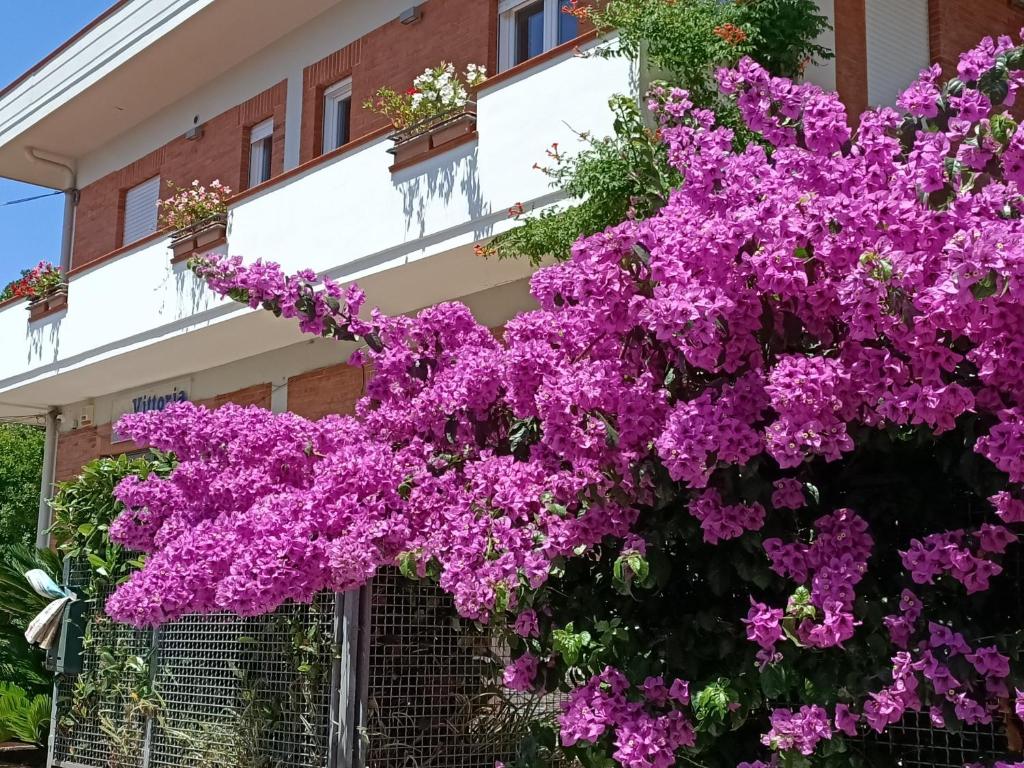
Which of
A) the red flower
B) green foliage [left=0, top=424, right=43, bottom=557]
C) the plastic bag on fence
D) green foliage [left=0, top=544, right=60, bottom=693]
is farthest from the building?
the plastic bag on fence

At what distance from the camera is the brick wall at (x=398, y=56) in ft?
38.2

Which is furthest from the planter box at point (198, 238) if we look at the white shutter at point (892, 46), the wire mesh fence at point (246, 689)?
the white shutter at point (892, 46)

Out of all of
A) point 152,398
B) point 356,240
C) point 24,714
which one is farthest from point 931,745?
point 152,398

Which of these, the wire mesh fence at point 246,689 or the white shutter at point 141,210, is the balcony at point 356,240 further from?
the wire mesh fence at point 246,689

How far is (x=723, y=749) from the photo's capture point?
152 inches

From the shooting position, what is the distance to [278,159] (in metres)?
14.2

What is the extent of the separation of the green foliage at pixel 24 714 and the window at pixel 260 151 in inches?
273

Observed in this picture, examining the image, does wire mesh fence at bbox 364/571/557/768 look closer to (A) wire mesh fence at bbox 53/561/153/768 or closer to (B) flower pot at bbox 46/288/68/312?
(A) wire mesh fence at bbox 53/561/153/768

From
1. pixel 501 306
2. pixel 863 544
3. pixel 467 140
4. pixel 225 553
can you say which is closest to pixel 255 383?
pixel 501 306

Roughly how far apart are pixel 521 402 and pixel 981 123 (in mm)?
1719

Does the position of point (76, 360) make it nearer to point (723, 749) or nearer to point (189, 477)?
point (189, 477)

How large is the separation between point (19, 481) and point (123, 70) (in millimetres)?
11172

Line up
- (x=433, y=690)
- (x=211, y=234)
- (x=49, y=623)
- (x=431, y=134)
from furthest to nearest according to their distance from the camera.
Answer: (x=211, y=234), (x=431, y=134), (x=49, y=623), (x=433, y=690)

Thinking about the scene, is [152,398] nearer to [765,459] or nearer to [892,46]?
[892,46]
